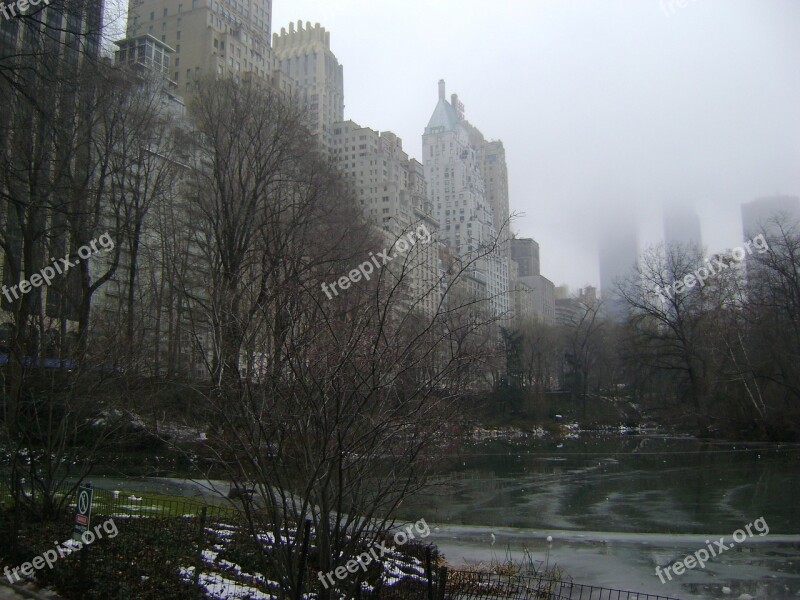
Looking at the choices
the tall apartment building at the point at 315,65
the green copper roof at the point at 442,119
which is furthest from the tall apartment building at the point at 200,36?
the green copper roof at the point at 442,119

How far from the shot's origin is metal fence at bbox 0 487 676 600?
6.89 m

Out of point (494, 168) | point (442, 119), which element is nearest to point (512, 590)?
point (442, 119)

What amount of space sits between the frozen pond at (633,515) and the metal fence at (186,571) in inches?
47.4

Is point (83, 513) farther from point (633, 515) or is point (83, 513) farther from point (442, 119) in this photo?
point (442, 119)

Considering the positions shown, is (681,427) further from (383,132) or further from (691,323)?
(383,132)

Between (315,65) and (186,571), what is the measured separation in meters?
130

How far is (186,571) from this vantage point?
24.4ft

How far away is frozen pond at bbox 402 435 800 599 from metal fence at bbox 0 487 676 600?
3.95 ft

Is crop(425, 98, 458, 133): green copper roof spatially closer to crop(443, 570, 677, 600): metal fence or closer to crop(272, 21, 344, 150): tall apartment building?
crop(272, 21, 344, 150): tall apartment building

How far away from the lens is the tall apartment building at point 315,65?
413 ft

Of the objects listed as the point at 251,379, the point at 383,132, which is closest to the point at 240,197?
the point at 251,379

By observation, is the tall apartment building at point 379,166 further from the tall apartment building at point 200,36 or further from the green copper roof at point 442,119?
the green copper roof at point 442,119

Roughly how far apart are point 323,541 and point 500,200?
618ft

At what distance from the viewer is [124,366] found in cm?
1244
